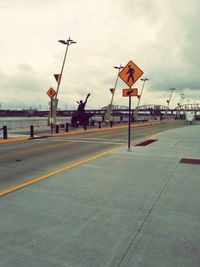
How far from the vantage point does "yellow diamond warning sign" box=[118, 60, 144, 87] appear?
36.3 ft

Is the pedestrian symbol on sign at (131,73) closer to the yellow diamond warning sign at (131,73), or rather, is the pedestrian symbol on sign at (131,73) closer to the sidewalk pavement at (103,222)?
the yellow diamond warning sign at (131,73)

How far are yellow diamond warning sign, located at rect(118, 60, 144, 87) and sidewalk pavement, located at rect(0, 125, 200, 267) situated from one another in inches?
213

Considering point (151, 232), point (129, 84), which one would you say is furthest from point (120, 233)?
point (129, 84)

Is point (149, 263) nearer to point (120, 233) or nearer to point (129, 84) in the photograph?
point (120, 233)

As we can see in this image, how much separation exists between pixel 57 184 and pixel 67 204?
1.39m

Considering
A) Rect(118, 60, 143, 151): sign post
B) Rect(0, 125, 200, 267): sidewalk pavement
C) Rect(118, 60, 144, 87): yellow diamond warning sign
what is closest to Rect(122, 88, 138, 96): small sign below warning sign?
Rect(118, 60, 143, 151): sign post

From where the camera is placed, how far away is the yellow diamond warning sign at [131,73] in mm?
11049

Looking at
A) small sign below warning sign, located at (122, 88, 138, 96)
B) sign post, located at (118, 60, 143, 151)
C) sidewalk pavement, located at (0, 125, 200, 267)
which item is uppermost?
sign post, located at (118, 60, 143, 151)

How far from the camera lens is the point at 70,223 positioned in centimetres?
394

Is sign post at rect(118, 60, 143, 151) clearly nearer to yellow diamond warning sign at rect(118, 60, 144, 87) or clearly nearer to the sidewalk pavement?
yellow diamond warning sign at rect(118, 60, 144, 87)

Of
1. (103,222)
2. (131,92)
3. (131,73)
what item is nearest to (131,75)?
(131,73)

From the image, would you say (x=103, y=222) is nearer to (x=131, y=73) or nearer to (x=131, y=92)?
(x=131, y=92)

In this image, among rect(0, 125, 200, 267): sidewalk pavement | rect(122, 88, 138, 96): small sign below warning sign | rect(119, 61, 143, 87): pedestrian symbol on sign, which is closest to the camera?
rect(0, 125, 200, 267): sidewalk pavement

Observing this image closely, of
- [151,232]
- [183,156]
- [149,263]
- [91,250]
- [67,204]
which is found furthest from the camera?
[183,156]
